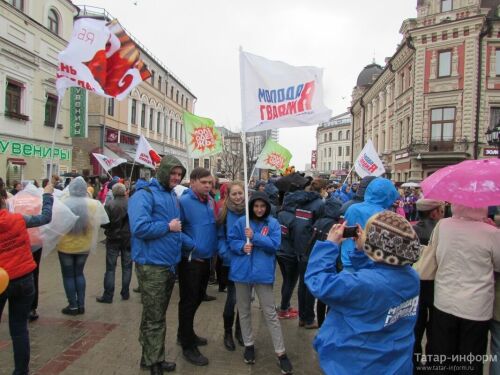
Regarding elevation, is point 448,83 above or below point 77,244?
above

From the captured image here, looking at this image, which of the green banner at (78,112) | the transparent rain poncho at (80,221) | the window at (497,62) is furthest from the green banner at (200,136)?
the window at (497,62)

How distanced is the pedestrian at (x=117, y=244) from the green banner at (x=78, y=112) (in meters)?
17.4

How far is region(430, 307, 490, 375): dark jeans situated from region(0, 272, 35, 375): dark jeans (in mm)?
3540

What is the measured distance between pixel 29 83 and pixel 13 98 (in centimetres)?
117

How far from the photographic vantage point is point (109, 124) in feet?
91.6

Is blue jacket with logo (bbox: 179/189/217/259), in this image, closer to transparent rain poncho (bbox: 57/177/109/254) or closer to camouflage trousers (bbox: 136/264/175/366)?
camouflage trousers (bbox: 136/264/175/366)

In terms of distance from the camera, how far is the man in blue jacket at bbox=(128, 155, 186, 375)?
3.54 metres

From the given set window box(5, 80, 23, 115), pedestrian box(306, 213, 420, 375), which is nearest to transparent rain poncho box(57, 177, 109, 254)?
pedestrian box(306, 213, 420, 375)

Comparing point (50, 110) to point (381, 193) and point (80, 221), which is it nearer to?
point (80, 221)

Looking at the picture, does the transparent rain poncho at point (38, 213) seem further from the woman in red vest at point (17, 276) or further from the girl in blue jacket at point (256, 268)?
the girl in blue jacket at point (256, 268)

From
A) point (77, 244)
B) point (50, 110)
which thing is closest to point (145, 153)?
point (77, 244)

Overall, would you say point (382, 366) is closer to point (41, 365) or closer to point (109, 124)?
point (41, 365)

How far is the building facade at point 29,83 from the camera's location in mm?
16770

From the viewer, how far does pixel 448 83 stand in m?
26.6
